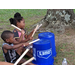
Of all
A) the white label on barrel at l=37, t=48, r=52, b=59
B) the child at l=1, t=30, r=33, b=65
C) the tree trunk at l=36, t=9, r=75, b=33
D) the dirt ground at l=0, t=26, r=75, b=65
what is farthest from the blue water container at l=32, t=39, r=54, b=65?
the tree trunk at l=36, t=9, r=75, b=33

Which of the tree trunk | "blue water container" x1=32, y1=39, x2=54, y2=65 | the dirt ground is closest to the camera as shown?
"blue water container" x1=32, y1=39, x2=54, y2=65

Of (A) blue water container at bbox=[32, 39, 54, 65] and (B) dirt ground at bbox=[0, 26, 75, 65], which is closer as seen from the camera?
(A) blue water container at bbox=[32, 39, 54, 65]

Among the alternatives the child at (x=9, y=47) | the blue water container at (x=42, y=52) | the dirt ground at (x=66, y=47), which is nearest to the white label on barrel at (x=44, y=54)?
the blue water container at (x=42, y=52)

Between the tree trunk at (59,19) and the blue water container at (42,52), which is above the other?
the tree trunk at (59,19)

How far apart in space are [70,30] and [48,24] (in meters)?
0.97

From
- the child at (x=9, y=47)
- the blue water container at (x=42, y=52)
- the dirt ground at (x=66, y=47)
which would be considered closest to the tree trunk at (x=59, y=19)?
the dirt ground at (x=66, y=47)

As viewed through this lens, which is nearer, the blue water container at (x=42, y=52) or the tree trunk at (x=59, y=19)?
the blue water container at (x=42, y=52)

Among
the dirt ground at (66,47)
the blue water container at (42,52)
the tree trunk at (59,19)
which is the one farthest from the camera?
the tree trunk at (59,19)

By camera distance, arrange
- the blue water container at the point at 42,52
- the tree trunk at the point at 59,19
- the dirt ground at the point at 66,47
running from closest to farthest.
→ the blue water container at the point at 42,52, the dirt ground at the point at 66,47, the tree trunk at the point at 59,19

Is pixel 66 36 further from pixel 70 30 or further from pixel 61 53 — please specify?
pixel 61 53

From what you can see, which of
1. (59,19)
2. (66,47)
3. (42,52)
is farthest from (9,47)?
(59,19)

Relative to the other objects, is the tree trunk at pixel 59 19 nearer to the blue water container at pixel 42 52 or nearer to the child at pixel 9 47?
the blue water container at pixel 42 52

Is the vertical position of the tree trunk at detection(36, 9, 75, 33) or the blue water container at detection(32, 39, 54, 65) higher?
the tree trunk at detection(36, 9, 75, 33)

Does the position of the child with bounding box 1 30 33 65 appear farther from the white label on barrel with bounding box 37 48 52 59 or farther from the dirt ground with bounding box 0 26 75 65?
the dirt ground with bounding box 0 26 75 65
